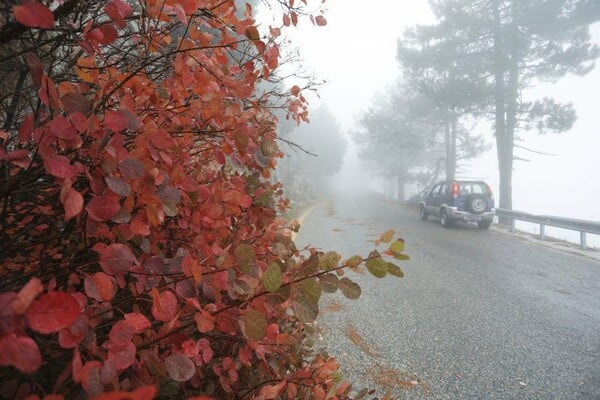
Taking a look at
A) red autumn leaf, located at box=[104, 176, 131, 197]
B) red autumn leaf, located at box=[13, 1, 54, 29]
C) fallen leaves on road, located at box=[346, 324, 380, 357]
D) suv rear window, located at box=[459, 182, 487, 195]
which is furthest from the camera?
suv rear window, located at box=[459, 182, 487, 195]

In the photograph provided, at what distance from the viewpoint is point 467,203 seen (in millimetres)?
11469

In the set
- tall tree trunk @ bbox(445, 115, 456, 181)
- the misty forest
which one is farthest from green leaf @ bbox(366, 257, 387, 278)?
tall tree trunk @ bbox(445, 115, 456, 181)

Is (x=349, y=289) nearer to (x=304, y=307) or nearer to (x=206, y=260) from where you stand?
(x=304, y=307)

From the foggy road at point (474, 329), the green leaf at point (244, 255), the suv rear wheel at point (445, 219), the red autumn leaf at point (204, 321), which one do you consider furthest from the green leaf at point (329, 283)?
the suv rear wheel at point (445, 219)

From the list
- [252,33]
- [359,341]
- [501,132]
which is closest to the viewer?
[252,33]

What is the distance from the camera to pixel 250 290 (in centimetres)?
119

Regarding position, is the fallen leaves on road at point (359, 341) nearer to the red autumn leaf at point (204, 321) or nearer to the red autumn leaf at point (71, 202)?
the red autumn leaf at point (204, 321)

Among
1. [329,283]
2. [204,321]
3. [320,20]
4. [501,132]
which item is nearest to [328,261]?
[329,283]

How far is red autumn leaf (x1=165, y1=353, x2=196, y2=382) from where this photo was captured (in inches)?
37.3

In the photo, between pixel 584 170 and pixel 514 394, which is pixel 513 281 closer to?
pixel 514 394

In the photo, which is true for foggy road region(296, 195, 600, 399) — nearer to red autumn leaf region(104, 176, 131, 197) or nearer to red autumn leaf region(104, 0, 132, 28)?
red autumn leaf region(104, 176, 131, 197)

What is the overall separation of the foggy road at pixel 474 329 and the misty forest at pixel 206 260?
26mm

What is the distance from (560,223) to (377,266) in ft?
39.3

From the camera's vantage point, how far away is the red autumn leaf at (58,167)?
0.78 m
